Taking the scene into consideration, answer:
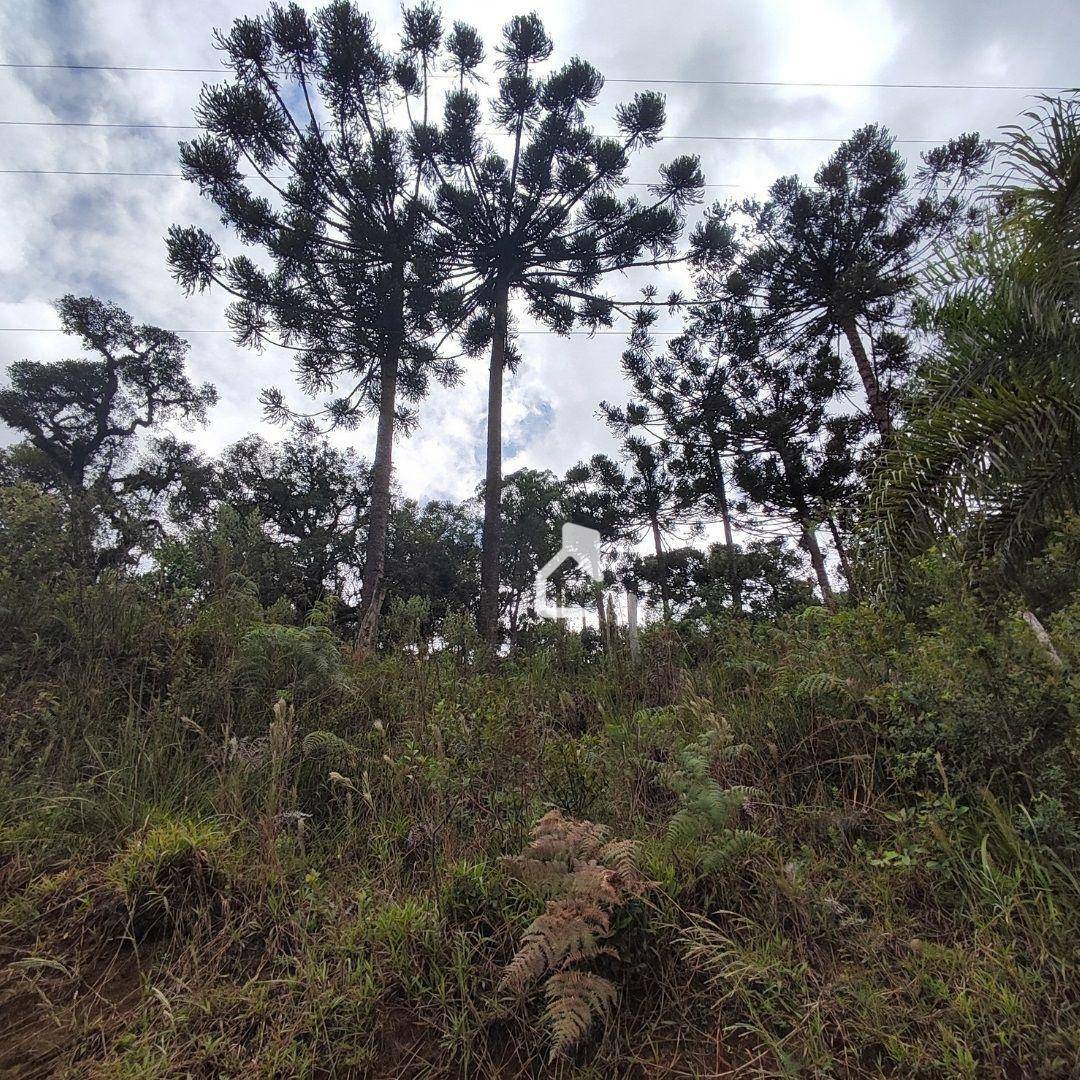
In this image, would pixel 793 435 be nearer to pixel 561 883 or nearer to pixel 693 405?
pixel 693 405

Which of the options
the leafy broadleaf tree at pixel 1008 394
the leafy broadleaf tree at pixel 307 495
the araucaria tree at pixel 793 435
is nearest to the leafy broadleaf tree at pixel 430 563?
the leafy broadleaf tree at pixel 307 495

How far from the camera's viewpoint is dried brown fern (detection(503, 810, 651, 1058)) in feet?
5.40

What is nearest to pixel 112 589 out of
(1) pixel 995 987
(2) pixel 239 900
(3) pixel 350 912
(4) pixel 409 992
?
(2) pixel 239 900

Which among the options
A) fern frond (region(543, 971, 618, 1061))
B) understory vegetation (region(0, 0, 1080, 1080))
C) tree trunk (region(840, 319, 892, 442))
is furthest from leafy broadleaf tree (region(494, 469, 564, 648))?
fern frond (region(543, 971, 618, 1061))

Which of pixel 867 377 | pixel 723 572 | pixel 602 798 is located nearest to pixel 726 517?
pixel 723 572

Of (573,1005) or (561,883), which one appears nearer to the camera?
(573,1005)

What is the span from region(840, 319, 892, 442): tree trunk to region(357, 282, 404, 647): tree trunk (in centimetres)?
1048

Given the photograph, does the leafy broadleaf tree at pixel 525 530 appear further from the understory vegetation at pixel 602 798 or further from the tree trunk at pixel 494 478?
the understory vegetation at pixel 602 798

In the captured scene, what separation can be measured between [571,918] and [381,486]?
1177cm

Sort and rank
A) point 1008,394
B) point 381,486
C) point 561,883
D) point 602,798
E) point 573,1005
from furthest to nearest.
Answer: point 381,486
point 1008,394
point 602,798
point 561,883
point 573,1005

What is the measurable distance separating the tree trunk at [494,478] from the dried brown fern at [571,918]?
953 cm

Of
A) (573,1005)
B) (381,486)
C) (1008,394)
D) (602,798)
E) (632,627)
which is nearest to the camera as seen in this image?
(573,1005)

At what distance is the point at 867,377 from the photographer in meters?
13.2

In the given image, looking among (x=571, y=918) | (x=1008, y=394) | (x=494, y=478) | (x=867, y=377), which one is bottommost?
(x=571, y=918)
